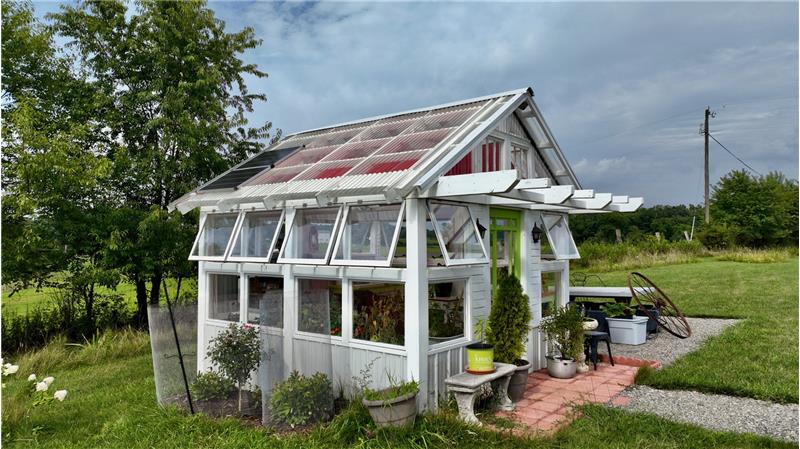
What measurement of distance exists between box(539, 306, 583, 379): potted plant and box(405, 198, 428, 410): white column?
2.68m

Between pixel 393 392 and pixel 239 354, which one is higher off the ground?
Answer: pixel 239 354

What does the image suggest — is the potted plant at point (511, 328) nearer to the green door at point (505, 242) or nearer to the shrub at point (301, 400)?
the green door at point (505, 242)

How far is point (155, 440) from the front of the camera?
5.70 m

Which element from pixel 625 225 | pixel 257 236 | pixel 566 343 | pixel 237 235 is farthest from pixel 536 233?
pixel 625 225

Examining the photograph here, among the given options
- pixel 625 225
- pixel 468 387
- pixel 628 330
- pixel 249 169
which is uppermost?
pixel 249 169

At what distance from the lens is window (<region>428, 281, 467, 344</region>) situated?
6188 mm

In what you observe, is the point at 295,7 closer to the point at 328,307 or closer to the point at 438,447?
the point at 328,307

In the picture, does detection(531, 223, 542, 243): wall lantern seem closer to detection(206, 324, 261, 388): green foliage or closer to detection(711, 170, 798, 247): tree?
detection(206, 324, 261, 388): green foliage

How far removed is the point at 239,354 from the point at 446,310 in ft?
8.62

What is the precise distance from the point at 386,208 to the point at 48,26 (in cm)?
1122

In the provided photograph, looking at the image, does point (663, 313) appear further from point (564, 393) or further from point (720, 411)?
point (564, 393)

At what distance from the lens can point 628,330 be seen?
393 inches

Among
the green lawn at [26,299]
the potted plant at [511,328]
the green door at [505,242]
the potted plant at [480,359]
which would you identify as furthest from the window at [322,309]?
the green lawn at [26,299]

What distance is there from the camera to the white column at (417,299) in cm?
573
